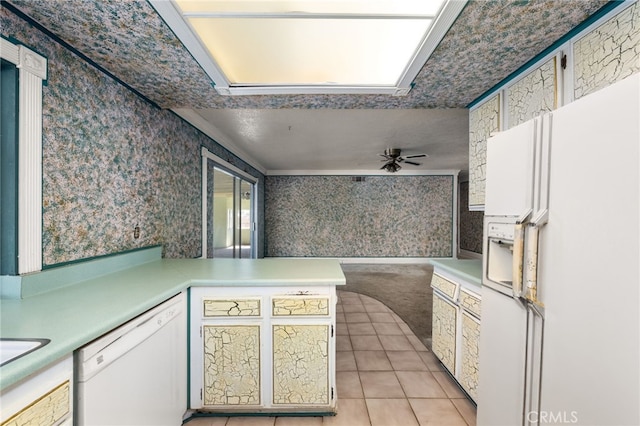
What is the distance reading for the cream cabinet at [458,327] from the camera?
5.53ft

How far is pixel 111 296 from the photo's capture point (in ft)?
4.07

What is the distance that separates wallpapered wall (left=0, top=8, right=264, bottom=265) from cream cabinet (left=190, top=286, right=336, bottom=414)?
716mm

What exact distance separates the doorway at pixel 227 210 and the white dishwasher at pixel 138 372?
5.30ft

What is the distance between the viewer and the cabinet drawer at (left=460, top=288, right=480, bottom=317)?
1663mm

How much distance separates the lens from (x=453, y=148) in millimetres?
4309

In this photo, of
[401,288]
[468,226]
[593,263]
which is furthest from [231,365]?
[468,226]

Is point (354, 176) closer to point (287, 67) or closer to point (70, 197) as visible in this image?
point (287, 67)

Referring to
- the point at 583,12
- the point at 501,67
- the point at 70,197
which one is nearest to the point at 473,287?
the point at 501,67

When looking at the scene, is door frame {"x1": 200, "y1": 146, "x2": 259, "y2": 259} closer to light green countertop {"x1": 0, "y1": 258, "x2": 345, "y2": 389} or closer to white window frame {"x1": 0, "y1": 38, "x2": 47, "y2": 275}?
light green countertop {"x1": 0, "y1": 258, "x2": 345, "y2": 389}

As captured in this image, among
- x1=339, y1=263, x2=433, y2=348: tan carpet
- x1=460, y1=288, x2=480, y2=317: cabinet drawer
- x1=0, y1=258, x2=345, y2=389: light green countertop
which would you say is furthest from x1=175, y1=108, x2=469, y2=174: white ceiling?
x1=339, y1=263, x2=433, y2=348: tan carpet

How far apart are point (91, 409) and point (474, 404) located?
7.00 ft

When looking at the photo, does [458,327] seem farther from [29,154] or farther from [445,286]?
[29,154]

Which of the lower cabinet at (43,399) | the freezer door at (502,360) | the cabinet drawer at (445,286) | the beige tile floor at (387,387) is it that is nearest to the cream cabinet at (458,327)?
the cabinet drawer at (445,286)

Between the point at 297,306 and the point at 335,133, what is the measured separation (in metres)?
2.53
